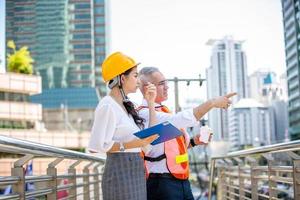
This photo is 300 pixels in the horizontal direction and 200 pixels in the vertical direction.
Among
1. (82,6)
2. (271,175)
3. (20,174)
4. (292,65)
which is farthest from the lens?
(82,6)

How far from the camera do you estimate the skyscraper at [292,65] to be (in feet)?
288

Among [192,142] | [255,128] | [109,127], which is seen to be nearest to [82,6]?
[255,128]

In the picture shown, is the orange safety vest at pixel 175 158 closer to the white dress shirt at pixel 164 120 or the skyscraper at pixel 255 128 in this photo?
the white dress shirt at pixel 164 120

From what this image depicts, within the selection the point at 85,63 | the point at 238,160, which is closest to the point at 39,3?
the point at 85,63

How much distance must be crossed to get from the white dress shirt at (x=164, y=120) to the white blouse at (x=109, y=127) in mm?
322

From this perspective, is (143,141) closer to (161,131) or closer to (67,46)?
(161,131)

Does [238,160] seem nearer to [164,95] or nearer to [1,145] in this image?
[164,95]

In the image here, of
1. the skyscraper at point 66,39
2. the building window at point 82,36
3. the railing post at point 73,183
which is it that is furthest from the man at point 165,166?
the building window at point 82,36

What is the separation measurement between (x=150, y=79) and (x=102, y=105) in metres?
0.92

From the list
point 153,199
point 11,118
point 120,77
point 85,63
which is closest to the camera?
point 120,77

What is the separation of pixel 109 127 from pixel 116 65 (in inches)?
13.4

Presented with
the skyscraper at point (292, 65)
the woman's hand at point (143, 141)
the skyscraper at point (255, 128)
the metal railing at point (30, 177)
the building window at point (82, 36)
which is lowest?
the metal railing at point (30, 177)

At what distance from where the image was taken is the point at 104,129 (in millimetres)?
2812

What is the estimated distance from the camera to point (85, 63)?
374 feet
